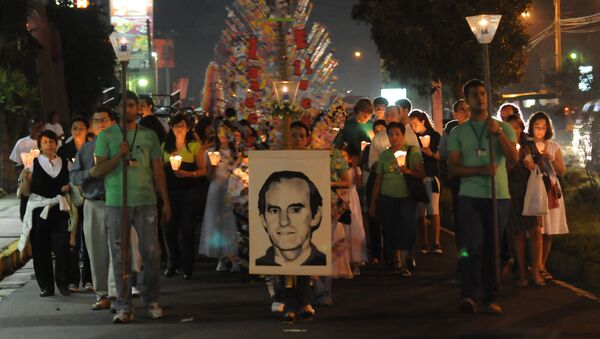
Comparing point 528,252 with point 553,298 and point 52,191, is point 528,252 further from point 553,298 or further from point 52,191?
point 52,191

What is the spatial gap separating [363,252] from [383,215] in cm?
53

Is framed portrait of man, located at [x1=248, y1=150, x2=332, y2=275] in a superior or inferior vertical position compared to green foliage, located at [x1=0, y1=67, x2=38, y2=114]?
inferior

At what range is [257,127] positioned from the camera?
10164mm

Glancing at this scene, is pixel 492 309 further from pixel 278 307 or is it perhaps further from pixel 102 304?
pixel 102 304

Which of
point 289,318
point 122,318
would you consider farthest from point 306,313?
point 122,318

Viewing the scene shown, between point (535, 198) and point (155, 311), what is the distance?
4.36 meters

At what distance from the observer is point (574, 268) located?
40.5ft

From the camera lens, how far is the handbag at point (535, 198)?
1139 centimetres

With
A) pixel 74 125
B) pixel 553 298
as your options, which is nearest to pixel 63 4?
pixel 74 125

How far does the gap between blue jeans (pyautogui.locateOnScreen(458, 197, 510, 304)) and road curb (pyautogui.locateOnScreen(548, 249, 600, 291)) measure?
216 centimetres

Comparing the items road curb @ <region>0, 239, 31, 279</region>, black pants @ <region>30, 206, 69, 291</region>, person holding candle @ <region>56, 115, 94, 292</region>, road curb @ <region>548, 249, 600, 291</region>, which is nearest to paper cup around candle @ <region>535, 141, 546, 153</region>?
road curb @ <region>548, 249, 600, 291</region>

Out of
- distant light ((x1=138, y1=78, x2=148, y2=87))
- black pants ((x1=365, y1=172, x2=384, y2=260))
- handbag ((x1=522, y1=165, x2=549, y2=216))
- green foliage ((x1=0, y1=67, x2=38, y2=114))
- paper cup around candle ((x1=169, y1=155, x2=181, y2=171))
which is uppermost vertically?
distant light ((x1=138, y1=78, x2=148, y2=87))

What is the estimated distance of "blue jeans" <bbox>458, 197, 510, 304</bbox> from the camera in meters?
9.86

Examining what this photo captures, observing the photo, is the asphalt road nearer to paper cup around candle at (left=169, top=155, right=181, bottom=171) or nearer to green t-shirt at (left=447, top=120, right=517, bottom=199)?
green t-shirt at (left=447, top=120, right=517, bottom=199)
